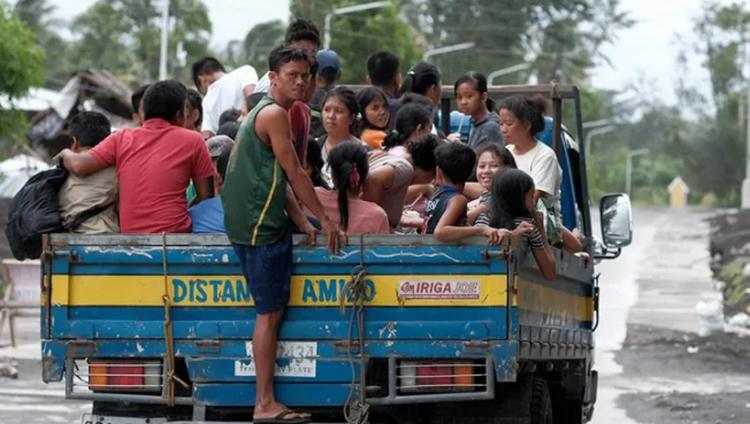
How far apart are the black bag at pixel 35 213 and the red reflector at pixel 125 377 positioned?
0.70 m

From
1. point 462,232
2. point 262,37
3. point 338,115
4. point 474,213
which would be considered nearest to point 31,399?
point 338,115

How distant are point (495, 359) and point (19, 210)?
7.60ft

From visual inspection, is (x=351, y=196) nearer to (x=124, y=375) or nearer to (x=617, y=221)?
(x=124, y=375)

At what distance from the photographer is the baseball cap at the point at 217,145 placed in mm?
8758

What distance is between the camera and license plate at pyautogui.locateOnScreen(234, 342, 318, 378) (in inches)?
293

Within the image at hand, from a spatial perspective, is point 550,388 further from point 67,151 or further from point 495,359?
point 67,151

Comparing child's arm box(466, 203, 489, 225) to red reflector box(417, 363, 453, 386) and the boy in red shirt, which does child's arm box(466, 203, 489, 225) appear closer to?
red reflector box(417, 363, 453, 386)

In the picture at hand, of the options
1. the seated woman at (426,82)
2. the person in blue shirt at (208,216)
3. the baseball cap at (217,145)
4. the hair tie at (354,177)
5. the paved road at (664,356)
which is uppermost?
the seated woman at (426,82)

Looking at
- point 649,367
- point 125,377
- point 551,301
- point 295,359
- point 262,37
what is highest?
point 262,37

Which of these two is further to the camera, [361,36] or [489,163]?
[361,36]

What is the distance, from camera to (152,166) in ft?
25.9

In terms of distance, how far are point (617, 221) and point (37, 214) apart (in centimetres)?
452

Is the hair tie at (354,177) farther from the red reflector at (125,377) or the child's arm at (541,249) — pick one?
the red reflector at (125,377)


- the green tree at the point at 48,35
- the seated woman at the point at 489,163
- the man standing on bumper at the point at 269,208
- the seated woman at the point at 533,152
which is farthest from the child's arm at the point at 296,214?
the green tree at the point at 48,35
